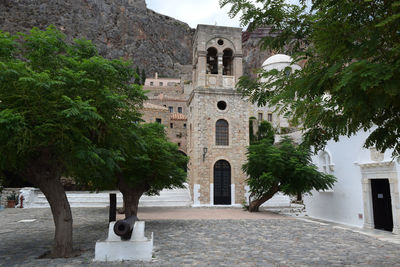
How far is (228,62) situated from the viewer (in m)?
23.7

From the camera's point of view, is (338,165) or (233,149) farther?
(233,149)

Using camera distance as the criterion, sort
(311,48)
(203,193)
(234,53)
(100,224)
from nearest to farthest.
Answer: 1. (311,48)
2. (100,224)
3. (203,193)
4. (234,53)

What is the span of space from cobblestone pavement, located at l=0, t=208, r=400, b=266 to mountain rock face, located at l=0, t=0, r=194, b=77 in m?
60.9

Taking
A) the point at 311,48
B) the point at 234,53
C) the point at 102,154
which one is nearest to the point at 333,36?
the point at 311,48

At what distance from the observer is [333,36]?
2.87m

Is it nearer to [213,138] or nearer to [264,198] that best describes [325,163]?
[264,198]

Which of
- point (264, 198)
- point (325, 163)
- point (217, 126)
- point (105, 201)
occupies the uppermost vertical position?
point (217, 126)

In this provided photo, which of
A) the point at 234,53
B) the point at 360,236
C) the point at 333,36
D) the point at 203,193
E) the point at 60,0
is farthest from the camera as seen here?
the point at 60,0

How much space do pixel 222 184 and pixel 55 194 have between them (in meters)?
15.4

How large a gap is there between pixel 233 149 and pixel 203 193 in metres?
3.95

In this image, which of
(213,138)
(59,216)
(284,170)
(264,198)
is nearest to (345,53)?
(59,216)

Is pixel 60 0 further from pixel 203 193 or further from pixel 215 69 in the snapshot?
pixel 203 193

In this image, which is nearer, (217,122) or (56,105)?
(56,105)

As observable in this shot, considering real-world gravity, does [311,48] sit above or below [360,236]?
above
